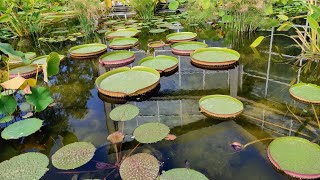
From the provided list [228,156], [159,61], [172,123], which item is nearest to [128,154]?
[172,123]

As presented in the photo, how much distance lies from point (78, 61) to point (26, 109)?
1605 millimetres

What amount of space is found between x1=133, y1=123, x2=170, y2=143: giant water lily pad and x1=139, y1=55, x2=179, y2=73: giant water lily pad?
1.24 metres

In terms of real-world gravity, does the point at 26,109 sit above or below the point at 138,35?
below

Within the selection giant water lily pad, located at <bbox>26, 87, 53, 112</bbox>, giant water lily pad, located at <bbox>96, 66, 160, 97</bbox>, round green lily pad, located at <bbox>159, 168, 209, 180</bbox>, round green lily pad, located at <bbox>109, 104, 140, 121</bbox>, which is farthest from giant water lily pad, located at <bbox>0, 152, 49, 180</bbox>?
giant water lily pad, located at <bbox>96, 66, 160, 97</bbox>

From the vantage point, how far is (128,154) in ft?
6.81

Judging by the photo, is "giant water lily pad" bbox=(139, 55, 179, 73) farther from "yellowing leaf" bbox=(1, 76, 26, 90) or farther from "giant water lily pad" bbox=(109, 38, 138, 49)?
"yellowing leaf" bbox=(1, 76, 26, 90)

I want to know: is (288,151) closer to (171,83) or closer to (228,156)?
(228,156)

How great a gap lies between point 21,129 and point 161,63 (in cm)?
194

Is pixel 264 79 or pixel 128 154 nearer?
pixel 128 154

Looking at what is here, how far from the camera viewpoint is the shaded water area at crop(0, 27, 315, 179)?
77.3 inches

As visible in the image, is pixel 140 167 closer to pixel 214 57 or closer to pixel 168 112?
pixel 168 112

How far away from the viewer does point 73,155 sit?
2.04 meters

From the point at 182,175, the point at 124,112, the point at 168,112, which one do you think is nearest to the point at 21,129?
the point at 124,112

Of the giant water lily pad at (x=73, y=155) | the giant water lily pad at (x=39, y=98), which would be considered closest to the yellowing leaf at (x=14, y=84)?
the giant water lily pad at (x=39, y=98)
